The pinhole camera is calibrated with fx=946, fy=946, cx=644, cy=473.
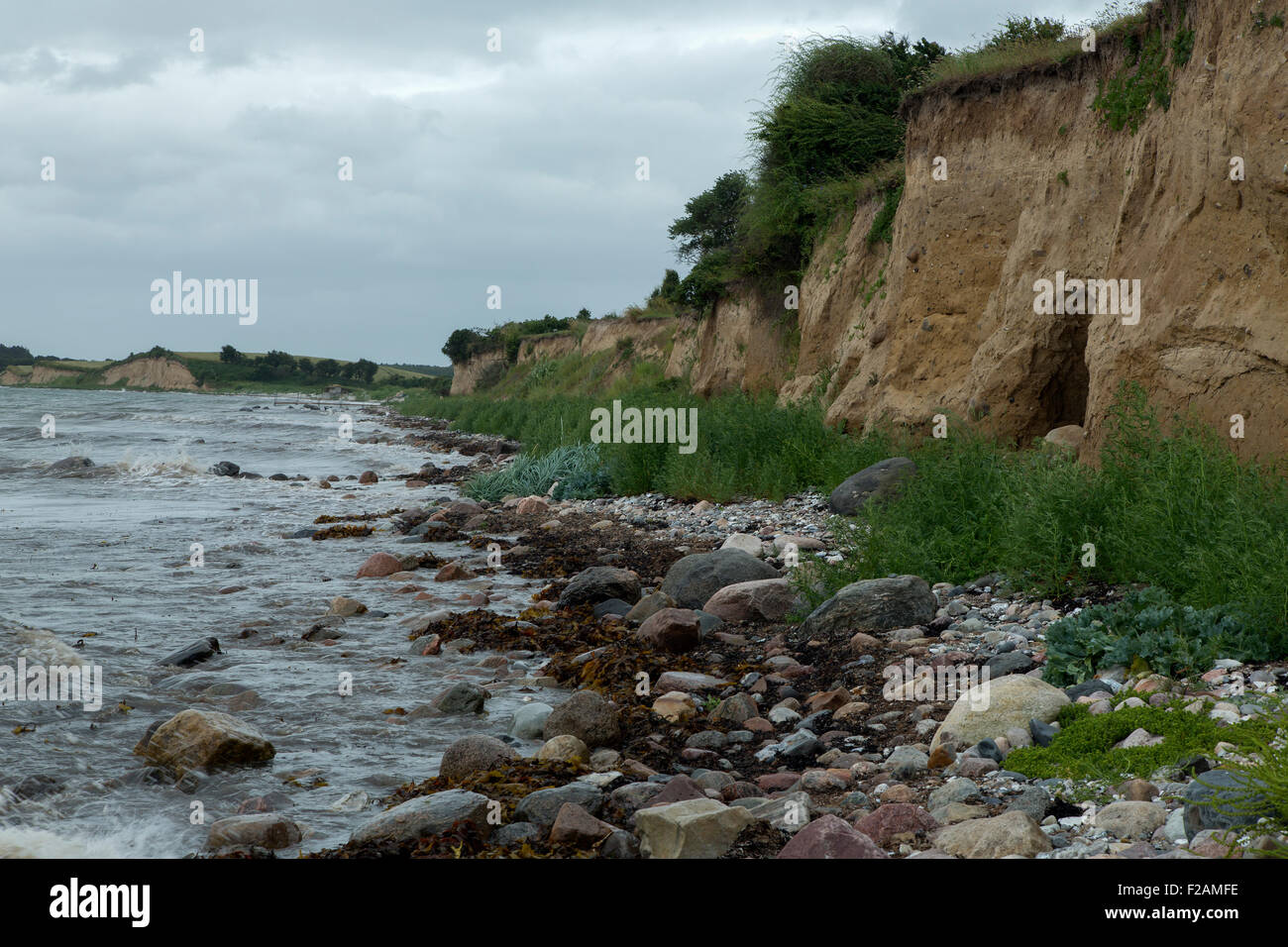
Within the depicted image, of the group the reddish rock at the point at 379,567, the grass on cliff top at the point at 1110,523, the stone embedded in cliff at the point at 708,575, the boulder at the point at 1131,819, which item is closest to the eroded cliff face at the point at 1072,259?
the grass on cliff top at the point at 1110,523

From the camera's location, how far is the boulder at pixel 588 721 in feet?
18.0

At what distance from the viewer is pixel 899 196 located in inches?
653

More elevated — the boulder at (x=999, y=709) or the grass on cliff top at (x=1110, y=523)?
the grass on cliff top at (x=1110, y=523)

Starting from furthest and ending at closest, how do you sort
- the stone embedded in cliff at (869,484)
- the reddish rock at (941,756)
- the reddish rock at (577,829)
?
1. the stone embedded in cliff at (869,484)
2. the reddish rock at (941,756)
3. the reddish rock at (577,829)

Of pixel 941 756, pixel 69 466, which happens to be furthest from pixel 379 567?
pixel 69 466

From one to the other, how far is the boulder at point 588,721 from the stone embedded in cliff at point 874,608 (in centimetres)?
212

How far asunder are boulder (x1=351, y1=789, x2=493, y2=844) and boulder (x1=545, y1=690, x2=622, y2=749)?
3.86 ft

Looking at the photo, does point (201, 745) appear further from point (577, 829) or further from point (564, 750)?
point (577, 829)

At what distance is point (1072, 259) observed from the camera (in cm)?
1140

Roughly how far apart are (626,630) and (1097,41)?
912 centimetres

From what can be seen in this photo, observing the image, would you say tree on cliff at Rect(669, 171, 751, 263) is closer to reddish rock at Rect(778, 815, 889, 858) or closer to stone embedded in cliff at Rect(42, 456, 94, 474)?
stone embedded in cliff at Rect(42, 456, 94, 474)

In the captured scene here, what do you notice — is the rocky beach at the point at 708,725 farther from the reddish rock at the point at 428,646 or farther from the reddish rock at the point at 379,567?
the reddish rock at the point at 379,567
